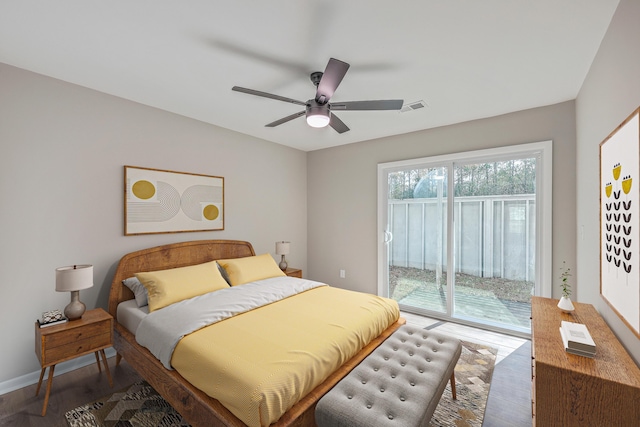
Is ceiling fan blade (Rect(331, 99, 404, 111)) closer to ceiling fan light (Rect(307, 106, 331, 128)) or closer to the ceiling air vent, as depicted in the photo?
ceiling fan light (Rect(307, 106, 331, 128))

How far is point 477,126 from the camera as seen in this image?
135 inches

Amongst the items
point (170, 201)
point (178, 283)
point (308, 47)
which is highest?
point (308, 47)

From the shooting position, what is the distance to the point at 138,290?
2.67 m

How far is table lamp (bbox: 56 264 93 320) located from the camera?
7.17 ft

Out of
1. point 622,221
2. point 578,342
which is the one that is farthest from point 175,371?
point 622,221

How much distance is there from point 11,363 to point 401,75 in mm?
3970

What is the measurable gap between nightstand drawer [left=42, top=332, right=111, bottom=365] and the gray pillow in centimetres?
35

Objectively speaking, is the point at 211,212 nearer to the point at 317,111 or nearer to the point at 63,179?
the point at 63,179

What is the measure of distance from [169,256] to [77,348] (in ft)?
3.72

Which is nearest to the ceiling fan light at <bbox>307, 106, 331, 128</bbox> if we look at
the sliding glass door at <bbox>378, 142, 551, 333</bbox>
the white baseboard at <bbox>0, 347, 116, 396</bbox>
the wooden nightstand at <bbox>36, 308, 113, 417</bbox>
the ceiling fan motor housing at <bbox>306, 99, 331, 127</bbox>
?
the ceiling fan motor housing at <bbox>306, 99, 331, 127</bbox>

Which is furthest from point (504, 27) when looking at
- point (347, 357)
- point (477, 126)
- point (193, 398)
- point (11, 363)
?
point (11, 363)

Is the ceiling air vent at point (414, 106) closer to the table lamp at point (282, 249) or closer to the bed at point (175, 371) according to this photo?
the bed at point (175, 371)

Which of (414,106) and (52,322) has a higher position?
(414,106)

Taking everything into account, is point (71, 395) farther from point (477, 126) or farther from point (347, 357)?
point (477, 126)
